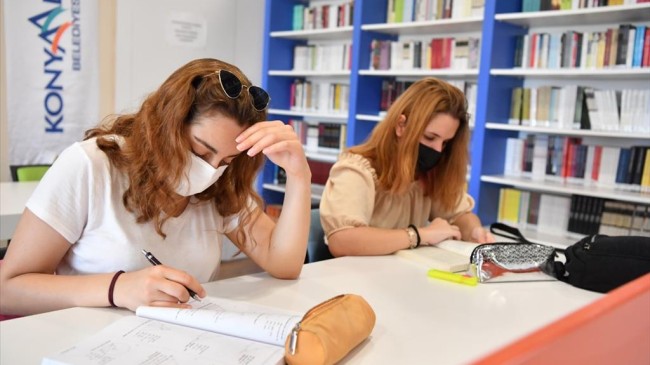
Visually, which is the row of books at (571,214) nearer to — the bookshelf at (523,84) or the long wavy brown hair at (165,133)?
the bookshelf at (523,84)

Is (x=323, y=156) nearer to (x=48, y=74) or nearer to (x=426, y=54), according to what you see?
(x=426, y=54)

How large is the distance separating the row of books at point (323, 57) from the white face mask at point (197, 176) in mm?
3267

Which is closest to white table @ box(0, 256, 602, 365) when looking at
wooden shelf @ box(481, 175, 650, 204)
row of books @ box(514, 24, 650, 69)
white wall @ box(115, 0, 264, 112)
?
wooden shelf @ box(481, 175, 650, 204)

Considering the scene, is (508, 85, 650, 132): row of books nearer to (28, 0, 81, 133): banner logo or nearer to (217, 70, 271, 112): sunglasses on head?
(217, 70, 271, 112): sunglasses on head

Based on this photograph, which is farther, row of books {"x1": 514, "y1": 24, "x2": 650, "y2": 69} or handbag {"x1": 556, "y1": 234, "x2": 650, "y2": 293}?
row of books {"x1": 514, "y1": 24, "x2": 650, "y2": 69}

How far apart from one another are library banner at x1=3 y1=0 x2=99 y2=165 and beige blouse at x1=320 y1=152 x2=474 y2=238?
110 inches

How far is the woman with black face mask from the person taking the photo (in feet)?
6.07

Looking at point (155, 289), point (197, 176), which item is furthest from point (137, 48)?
point (155, 289)

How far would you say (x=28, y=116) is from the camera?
3934 millimetres

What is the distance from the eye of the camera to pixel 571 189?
129 inches

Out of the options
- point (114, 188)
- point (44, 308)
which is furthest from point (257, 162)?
point (44, 308)

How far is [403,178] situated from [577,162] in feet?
6.44

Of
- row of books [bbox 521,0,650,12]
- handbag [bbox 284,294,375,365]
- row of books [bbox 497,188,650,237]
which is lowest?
row of books [bbox 497,188,650,237]

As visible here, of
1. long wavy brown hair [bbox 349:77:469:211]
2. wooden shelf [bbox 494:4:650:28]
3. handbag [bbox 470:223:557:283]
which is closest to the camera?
handbag [bbox 470:223:557:283]
